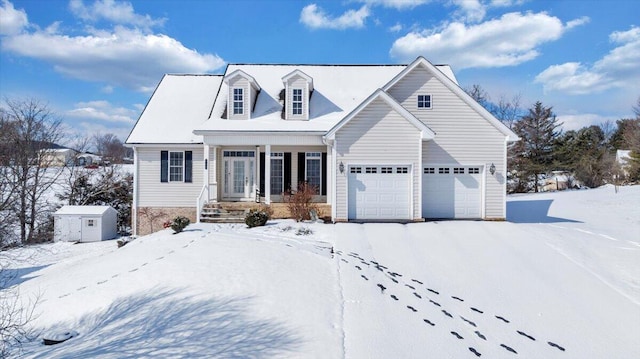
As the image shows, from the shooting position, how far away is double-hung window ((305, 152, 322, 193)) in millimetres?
18453

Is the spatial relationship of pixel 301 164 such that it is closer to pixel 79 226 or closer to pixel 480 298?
pixel 480 298

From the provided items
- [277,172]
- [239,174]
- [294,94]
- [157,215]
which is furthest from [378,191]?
[157,215]

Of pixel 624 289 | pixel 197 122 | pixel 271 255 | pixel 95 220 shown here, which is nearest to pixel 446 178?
pixel 624 289

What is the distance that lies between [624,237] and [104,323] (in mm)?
16419

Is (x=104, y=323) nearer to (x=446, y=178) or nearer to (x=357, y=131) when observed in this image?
(x=357, y=131)

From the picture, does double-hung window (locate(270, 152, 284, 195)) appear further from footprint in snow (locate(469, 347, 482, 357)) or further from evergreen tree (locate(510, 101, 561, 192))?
evergreen tree (locate(510, 101, 561, 192))

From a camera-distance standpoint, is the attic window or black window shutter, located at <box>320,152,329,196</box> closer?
the attic window

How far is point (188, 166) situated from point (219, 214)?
141 inches

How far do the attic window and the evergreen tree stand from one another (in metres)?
22.6

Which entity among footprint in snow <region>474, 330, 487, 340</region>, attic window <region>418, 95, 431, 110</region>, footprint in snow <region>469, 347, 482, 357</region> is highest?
attic window <region>418, 95, 431, 110</region>

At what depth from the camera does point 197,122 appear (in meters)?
19.8

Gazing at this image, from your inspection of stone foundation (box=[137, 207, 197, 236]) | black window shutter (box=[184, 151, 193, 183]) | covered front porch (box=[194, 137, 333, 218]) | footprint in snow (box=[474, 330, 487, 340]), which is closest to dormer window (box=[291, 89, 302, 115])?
covered front porch (box=[194, 137, 333, 218])

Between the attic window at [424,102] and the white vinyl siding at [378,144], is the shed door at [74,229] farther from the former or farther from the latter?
the attic window at [424,102]

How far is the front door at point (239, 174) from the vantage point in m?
19.0
